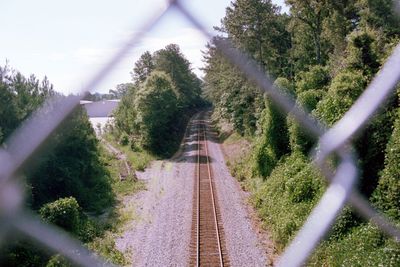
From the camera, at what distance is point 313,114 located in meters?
12.8

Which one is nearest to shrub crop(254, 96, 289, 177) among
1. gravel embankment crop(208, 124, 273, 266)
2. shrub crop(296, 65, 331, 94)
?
shrub crop(296, 65, 331, 94)

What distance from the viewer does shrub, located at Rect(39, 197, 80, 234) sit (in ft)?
33.3

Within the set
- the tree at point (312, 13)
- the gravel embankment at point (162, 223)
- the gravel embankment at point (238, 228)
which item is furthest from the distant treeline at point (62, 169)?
the tree at point (312, 13)

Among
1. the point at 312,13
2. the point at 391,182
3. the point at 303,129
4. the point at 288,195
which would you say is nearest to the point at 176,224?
the point at 288,195

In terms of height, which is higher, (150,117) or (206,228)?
(150,117)

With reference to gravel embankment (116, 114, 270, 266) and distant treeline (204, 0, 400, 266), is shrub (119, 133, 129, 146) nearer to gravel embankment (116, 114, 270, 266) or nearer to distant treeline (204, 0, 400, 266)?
distant treeline (204, 0, 400, 266)

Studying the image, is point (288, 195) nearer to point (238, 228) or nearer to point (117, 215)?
point (238, 228)

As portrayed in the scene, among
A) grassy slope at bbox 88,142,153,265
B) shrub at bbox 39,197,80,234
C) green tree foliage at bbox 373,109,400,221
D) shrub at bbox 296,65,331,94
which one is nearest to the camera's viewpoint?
green tree foliage at bbox 373,109,400,221

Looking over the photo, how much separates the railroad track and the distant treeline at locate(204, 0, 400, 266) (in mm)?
1625

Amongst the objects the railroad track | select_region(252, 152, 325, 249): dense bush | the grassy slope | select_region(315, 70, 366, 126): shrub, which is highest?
the grassy slope

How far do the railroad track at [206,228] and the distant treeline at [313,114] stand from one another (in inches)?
64.0

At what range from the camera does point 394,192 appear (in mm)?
8438

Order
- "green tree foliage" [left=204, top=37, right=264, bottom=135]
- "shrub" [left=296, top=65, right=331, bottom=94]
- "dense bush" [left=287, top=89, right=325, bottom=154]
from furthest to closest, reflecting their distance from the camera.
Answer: "green tree foliage" [left=204, top=37, right=264, bottom=135]
"shrub" [left=296, top=65, right=331, bottom=94]
"dense bush" [left=287, top=89, right=325, bottom=154]

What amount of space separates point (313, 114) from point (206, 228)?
16.1ft
